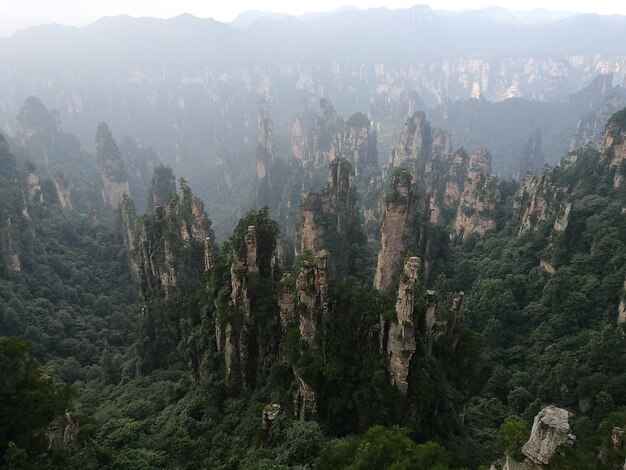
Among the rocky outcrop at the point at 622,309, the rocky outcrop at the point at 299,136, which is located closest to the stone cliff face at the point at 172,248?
the rocky outcrop at the point at 622,309

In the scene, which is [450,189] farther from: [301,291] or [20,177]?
[20,177]

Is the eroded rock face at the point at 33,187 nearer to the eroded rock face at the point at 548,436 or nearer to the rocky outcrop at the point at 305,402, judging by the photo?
the rocky outcrop at the point at 305,402

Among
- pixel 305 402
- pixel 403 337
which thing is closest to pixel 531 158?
pixel 403 337

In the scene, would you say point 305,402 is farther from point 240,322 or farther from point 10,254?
point 10,254

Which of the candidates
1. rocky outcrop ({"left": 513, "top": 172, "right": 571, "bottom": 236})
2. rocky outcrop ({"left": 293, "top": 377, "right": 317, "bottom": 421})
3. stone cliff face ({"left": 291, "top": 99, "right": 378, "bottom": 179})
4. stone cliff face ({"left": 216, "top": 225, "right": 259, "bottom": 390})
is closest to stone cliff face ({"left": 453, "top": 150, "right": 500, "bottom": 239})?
rocky outcrop ({"left": 513, "top": 172, "right": 571, "bottom": 236})

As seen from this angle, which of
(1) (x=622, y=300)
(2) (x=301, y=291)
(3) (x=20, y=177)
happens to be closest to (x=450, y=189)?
(1) (x=622, y=300)

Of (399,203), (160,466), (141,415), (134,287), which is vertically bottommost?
(134,287)
